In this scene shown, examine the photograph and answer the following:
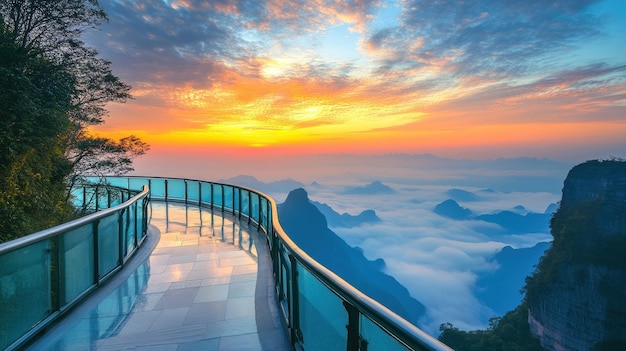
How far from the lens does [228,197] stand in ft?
41.7

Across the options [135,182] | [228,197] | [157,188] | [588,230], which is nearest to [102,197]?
[135,182]

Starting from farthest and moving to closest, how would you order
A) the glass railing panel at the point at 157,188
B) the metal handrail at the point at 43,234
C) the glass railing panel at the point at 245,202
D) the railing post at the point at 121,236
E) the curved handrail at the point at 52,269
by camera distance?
the glass railing panel at the point at 157,188 < the glass railing panel at the point at 245,202 < the railing post at the point at 121,236 < the curved handrail at the point at 52,269 < the metal handrail at the point at 43,234

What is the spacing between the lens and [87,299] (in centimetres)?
463

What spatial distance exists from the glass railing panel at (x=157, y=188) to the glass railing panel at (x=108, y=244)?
460 inches

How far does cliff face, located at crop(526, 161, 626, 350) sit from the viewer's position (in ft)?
136

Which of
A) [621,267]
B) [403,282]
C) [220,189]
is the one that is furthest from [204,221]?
[403,282]

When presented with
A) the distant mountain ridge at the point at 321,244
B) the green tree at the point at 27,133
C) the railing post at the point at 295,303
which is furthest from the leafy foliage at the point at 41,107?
the distant mountain ridge at the point at 321,244

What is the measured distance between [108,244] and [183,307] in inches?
76.2

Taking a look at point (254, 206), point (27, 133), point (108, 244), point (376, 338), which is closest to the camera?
point (376, 338)

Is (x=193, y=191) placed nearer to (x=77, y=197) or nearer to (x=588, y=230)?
(x=77, y=197)

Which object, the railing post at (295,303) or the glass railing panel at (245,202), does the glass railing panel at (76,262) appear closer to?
the railing post at (295,303)

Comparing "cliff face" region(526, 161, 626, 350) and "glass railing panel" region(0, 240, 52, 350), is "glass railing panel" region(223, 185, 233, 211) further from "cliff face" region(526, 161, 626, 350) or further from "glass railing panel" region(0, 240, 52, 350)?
"cliff face" region(526, 161, 626, 350)

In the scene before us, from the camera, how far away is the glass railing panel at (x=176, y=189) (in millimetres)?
A: 15913

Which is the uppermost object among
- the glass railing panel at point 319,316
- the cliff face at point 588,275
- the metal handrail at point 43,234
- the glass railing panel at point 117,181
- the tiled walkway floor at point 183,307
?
the metal handrail at point 43,234
